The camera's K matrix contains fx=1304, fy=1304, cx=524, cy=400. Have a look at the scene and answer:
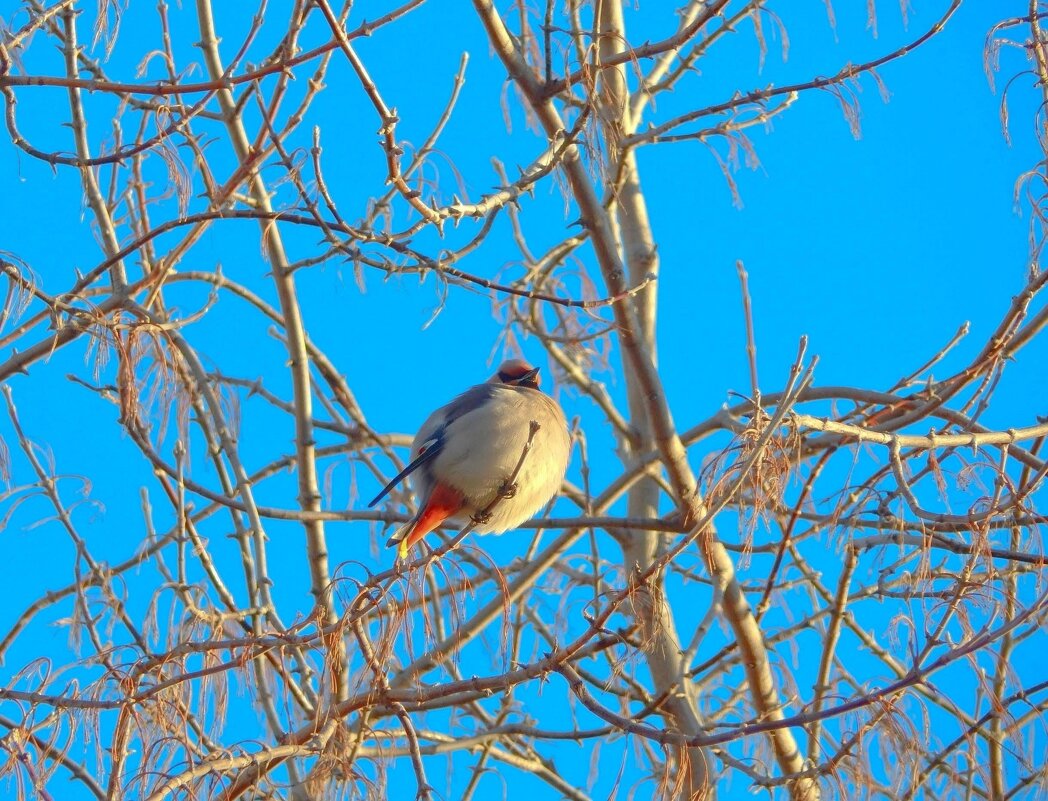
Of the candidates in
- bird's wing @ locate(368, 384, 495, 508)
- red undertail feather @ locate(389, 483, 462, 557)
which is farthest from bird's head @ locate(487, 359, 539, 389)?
red undertail feather @ locate(389, 483, 462, 557)

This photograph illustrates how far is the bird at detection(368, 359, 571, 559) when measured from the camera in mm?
4113

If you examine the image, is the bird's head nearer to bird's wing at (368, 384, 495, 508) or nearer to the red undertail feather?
bird's wing at (368, 384, 495, 508)

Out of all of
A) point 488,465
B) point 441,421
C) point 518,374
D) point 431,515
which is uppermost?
point 518,374

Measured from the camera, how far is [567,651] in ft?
8.28

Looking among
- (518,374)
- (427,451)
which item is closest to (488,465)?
(427,451)

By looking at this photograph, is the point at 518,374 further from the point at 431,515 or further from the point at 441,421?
the point at 431,515

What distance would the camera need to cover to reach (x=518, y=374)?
481cm

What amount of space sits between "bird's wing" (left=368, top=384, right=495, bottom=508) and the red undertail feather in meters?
0.12

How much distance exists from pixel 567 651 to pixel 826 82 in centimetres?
178

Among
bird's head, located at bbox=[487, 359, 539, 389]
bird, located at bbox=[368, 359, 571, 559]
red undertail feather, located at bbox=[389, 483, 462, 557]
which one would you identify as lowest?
red undertail feather, located at bbox=[389, 483, 462, 557]

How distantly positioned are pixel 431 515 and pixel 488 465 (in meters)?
0.24

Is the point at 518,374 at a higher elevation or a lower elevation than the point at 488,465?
higher

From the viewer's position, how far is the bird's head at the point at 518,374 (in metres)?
Result: 4.75

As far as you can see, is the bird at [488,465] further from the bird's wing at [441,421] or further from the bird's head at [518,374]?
the bird's head at [518,374]
